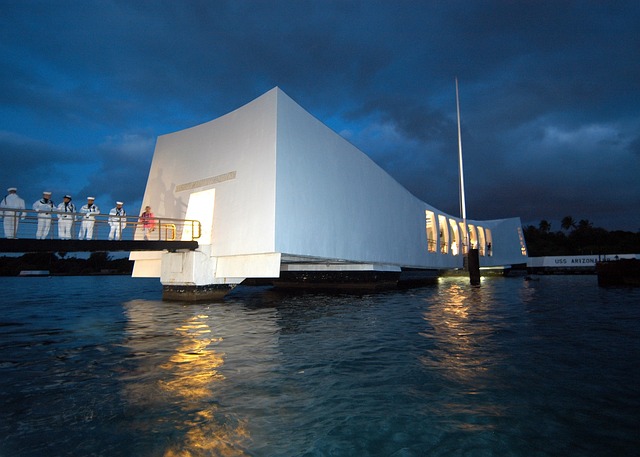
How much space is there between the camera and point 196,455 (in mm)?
3004

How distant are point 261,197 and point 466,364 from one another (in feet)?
36.9

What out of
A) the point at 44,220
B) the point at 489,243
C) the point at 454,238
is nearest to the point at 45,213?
the point at 44,220

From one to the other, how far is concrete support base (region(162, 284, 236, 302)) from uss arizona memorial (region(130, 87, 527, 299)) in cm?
5

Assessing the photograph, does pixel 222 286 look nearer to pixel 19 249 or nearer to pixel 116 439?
pixel 19 249

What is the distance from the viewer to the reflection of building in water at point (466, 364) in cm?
398

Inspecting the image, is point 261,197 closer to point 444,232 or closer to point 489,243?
point 444,232

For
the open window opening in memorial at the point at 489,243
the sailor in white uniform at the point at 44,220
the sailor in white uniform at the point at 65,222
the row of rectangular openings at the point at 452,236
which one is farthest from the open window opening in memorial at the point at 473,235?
the sailor in white uniform at the point at 44,220

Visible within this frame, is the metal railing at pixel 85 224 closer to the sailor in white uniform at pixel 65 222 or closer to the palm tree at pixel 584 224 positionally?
the sailor in white uniform at pixel 65 222

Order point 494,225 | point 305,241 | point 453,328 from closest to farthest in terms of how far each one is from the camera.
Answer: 1. point 453,328
2. point 305,241
3. point 494,225

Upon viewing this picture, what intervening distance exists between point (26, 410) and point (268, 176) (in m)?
12.1

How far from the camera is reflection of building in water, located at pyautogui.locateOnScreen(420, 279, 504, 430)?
157 inches

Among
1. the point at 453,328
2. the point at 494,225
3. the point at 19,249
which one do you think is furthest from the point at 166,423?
the point at 494,225

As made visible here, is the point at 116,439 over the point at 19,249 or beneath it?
beneath

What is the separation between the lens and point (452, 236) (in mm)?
43000
